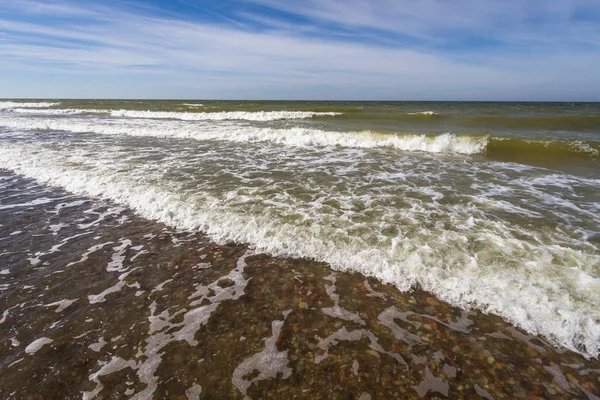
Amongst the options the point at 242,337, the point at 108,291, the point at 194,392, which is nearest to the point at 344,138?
the point at 108,291

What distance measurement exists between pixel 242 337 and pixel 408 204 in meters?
5.18

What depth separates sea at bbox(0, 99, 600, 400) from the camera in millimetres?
A: 2963

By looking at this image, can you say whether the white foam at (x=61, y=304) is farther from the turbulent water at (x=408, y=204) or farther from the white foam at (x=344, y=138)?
the white foam at (x=344, y=138)

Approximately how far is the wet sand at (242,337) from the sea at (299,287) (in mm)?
20

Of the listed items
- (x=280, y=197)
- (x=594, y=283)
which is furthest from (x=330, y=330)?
(x=280, y=197)

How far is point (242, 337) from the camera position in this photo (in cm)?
344

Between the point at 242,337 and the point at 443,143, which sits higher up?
the point at 443,143

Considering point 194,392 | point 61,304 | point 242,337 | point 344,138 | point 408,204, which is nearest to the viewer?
point 194,392

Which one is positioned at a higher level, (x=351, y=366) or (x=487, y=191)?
(x=487, y=191)

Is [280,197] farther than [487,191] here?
No

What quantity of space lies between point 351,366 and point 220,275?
8.01ft

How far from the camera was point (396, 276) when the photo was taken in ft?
14.7

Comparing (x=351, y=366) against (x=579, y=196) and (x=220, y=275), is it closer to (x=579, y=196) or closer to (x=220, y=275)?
(x=220, y=275)

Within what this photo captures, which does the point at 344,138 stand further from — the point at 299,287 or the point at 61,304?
the point at 61,304
